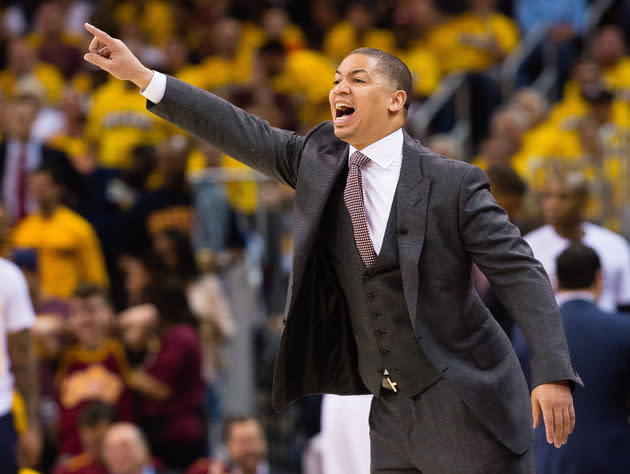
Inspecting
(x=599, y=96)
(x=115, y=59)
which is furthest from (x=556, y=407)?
(x=599, y=96)

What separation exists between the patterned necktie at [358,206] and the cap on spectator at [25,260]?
430 cm

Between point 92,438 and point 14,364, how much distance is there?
1280mm

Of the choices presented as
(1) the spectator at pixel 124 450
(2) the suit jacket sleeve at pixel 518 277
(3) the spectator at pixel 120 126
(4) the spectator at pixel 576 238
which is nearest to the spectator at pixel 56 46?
(3) the spectator at pixel 120 126

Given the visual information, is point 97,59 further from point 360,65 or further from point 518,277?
point 518,277

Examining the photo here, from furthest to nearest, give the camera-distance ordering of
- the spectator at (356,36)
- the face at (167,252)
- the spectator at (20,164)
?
the spectator at (356,36)
the spectator at (20,164)
the face at (167,252)

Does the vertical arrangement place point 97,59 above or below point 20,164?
below

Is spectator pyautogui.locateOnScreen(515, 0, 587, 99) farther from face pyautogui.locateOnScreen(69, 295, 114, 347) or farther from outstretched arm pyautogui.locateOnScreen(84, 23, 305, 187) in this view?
outstretched arm pyautogui.locateOnScreen(84, 23, 305, 187)

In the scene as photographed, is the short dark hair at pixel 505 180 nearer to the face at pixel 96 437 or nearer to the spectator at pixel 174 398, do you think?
the spectator at pixel 174 398

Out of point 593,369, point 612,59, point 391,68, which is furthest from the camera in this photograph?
point 612,59

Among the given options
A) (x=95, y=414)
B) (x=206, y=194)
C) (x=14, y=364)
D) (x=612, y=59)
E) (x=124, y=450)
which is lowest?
(x=124, y=450)

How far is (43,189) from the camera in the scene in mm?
8062

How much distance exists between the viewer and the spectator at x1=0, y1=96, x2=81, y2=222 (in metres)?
8.59

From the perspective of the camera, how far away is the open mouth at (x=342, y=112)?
10.7ft

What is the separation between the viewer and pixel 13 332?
5.07 m
